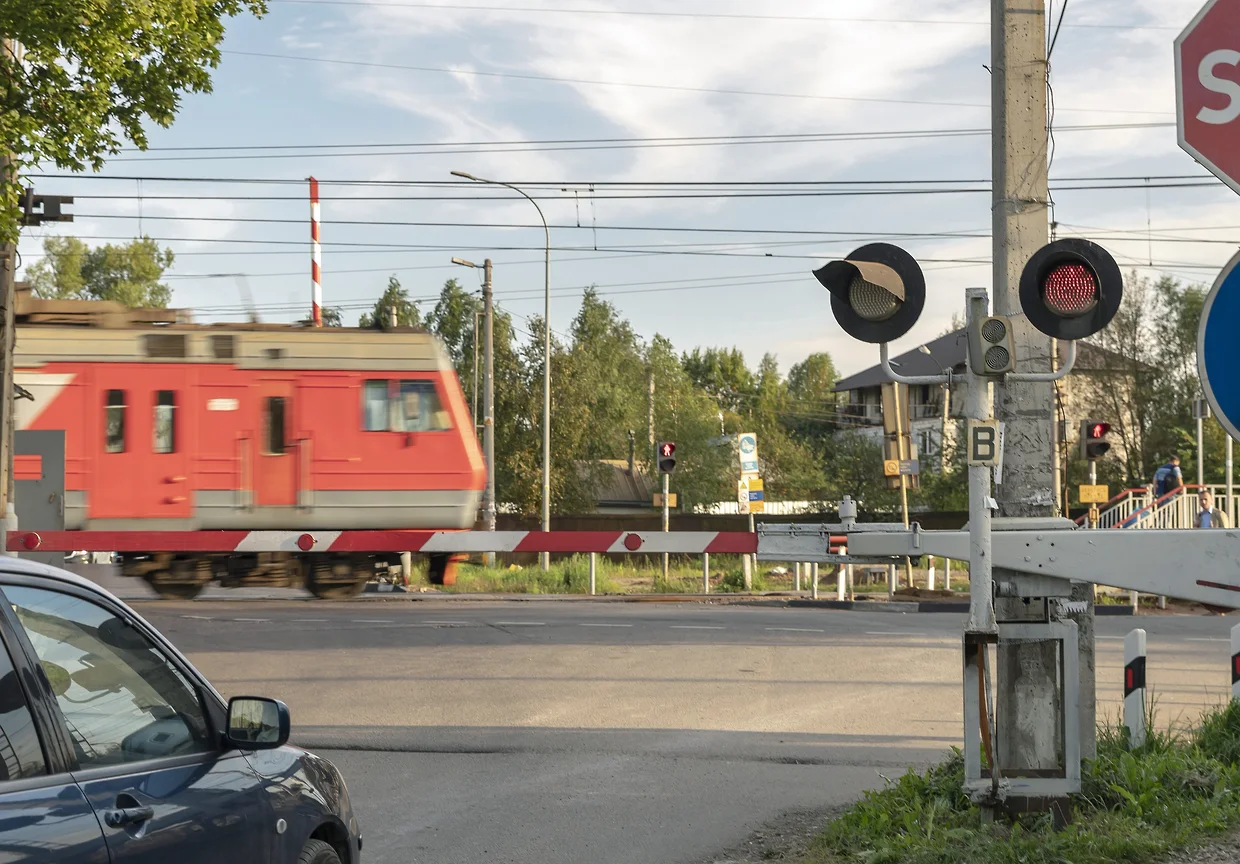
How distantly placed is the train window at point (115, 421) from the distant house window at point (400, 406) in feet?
10.5

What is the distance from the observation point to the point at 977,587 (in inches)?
213

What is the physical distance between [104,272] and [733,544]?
69.1m

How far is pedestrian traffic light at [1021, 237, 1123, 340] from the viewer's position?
5.35 meters

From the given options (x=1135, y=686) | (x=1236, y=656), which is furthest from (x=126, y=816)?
(x=1236, y=656)

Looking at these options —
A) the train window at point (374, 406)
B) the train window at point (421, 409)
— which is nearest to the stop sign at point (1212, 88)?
the train window at point (421, 409)

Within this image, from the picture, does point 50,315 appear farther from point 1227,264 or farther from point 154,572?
point 1227,264

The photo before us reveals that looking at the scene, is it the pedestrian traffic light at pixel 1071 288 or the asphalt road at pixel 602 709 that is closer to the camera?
the pedestrian traffic light at pixel 1071 288

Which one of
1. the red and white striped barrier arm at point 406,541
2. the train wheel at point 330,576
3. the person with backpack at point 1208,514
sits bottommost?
the train wheel at point 330,576

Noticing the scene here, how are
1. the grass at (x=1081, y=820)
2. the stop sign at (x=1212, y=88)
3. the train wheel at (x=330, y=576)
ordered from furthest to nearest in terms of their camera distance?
the train wheel at (x=330, y=576)
the grass at (x=1081, y=820)
the stop sign at (x=1212, y=88)

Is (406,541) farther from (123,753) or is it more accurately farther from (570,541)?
(123,753)

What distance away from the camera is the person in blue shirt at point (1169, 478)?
28.9 metres

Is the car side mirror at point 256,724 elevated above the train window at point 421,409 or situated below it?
below

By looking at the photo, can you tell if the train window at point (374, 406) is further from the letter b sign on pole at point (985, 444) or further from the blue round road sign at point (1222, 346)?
the blue round road sign at point (1222, 346)

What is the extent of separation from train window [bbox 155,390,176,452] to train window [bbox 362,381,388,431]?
2545mm
